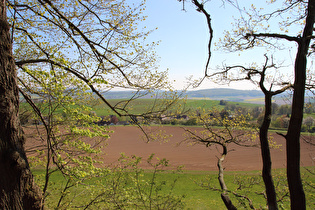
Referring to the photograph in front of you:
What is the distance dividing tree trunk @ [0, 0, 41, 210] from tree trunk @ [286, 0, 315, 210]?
403 cm

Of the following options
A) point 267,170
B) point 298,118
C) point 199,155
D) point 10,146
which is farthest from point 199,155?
point 10,146

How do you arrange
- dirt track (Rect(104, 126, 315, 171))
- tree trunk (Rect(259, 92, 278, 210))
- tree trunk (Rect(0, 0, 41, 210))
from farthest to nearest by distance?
1. dirt track (Rect(104, 126, 315, 171))
2. tree trunk (Rect(259, 92, 278, 210))
3. tree trunk (Rect(0, 0, 41, 210))

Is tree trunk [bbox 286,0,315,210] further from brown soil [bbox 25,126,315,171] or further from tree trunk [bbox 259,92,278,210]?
brown soil [bbox 25,126,315,171]

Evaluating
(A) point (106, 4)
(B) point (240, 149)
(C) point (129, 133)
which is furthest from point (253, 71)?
(C) point (129, 133)

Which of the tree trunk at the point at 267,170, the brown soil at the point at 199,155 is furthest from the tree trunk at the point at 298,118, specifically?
the brown soil at the point at 199,155

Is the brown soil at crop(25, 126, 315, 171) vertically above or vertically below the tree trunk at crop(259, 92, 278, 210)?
below

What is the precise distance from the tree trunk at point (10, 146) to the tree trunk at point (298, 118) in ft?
13.2

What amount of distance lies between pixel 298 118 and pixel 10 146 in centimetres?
431

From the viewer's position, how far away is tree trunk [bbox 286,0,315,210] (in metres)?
3.62

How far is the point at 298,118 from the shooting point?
3.65 metres

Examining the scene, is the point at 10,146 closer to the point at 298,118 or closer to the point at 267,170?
the point at 298,118

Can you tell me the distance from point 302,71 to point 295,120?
0.83 m

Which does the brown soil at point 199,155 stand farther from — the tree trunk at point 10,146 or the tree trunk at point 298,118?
the tree trunk at point 298,118

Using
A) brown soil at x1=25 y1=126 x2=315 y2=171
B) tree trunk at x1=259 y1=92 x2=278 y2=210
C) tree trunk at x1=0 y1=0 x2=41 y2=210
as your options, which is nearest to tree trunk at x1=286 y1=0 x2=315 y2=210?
tree trunk at x1=259 y1=92 x2=278 y2=210
